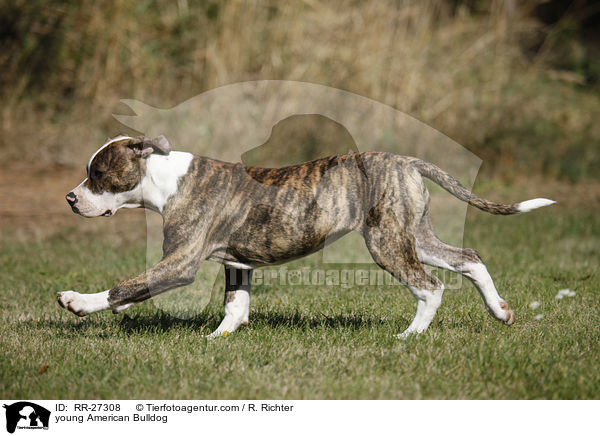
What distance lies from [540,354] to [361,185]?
1.56 m

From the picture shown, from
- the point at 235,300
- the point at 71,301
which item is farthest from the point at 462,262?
the point at 71,301

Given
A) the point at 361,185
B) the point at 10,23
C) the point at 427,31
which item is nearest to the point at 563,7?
the point at 427,31

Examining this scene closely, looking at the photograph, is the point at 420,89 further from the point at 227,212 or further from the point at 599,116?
the point at 227,212

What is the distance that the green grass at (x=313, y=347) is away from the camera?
3727 mm

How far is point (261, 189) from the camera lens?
4.56 meters

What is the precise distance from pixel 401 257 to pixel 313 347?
84cm

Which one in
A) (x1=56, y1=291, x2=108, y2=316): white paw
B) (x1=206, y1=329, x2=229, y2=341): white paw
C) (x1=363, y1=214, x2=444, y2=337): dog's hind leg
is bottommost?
(x1=206, y1=329, x2=229, y2=341): white paw

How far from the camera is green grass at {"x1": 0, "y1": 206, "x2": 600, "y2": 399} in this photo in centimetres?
373

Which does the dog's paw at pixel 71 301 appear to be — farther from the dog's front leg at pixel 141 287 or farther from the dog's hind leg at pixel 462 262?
the dog's hind leg at pixel 462 262

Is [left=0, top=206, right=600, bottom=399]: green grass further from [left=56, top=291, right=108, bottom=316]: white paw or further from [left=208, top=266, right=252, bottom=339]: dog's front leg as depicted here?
[left=56, top=291, right=108, bottom=316]: white paw

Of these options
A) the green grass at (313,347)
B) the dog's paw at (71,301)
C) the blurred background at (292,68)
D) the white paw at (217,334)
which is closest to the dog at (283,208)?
the dog's paw at (71,301)
